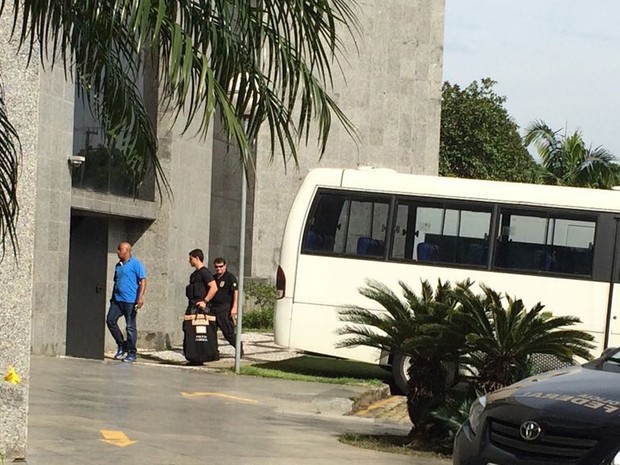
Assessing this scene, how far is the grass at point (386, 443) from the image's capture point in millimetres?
13234

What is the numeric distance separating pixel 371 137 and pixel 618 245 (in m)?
19.6

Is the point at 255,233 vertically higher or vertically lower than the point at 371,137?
lower

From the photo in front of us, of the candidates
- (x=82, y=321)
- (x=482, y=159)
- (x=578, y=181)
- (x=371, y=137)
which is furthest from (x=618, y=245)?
(x=482, y=159)

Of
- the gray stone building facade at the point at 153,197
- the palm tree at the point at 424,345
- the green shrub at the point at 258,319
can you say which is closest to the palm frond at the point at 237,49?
the gray stone building facade at the point at 153,197

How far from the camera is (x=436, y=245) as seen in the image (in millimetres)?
21188

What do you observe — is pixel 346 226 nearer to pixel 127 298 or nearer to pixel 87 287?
pixel 127 298

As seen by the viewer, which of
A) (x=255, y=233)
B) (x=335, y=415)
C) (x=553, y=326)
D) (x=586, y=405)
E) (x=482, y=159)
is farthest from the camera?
(x=482, y=159)

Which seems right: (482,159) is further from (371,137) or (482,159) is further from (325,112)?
(325,112)

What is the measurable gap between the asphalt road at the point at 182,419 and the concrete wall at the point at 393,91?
58.5ft

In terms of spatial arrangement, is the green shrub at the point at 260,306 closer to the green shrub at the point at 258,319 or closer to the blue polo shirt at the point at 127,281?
the green shrub at the point at 258,319

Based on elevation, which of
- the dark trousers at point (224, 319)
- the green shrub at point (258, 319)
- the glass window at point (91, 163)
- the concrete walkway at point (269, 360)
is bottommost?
the green shrub at point (258, 319)

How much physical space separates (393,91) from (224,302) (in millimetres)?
18431

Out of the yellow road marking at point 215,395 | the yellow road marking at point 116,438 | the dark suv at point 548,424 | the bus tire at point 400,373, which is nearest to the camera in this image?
the dark suv at point 548,424

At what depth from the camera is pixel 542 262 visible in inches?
822
